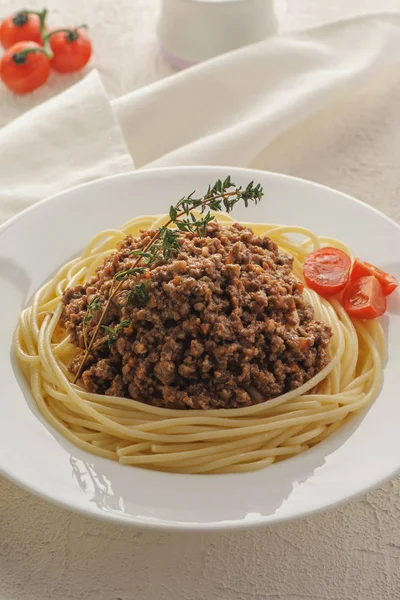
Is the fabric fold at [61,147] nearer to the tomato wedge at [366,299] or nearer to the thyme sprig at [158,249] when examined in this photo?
the thyme sprig at [158,249]

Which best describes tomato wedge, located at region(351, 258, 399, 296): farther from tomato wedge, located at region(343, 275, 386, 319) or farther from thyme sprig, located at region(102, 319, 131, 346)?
thyme sprig, located at region(102, 319, 131, 346)

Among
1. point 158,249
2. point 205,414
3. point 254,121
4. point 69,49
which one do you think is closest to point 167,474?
point 205,414

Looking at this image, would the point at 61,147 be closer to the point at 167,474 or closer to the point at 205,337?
the point at 205,337

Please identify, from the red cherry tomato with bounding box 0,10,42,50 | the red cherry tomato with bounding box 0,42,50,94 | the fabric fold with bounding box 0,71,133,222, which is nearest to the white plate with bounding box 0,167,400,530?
the fabric fold with bounding box 0,71,133,222

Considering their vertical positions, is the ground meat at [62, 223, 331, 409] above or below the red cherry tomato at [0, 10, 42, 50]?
below

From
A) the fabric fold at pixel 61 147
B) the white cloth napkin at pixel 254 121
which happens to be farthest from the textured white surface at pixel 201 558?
the white cloth napkin at pixel 254 121

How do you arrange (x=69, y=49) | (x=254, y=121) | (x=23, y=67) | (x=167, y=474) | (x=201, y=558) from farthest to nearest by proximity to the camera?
(x=69, y=49), (x=23, y=67), (x=254, y=121), (x=201, y=558), (x=167, y=474)

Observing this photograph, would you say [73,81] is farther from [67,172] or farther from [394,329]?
[394,329]
